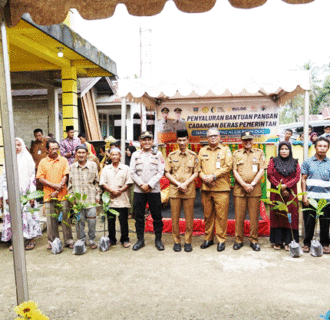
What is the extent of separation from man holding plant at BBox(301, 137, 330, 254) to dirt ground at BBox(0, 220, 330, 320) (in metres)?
0.36

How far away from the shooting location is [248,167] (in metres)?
4.83

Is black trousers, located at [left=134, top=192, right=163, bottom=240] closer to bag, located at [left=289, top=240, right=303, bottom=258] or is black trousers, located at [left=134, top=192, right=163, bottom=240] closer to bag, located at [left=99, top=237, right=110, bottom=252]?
bag, located at [left=99, top=237, right=110, bottom=252]

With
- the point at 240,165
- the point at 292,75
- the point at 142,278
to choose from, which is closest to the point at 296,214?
the point at 240,165

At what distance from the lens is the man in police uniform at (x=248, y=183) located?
15.8ft

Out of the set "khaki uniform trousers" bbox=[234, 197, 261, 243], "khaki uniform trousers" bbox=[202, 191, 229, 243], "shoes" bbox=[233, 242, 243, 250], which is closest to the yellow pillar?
"khaki uniform trousers" bbox=[202, 191, 229, 243]

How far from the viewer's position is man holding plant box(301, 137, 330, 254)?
178 inches

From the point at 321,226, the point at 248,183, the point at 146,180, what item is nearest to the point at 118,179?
the point at 146,180

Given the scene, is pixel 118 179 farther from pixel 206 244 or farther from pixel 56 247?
pixel 206 244

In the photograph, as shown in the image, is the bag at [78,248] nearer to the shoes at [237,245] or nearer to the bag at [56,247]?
the bag at [56,247]

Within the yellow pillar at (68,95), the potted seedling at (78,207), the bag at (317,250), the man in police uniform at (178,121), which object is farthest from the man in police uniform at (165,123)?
the bag at (317,250)

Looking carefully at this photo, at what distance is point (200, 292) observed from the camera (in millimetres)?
3342

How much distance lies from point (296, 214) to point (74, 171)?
336 centimetres

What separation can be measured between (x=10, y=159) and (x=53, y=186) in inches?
108

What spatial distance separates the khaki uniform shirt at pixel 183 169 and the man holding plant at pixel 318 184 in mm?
1586
